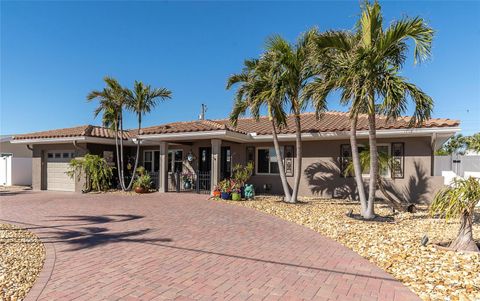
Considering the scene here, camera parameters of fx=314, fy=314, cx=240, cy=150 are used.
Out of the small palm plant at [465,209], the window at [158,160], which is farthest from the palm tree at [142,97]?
the small palm plant at [465,209]

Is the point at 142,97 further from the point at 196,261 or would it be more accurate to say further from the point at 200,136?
the point at 196,261

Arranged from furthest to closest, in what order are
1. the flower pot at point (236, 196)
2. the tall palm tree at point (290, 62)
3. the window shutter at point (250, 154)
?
the window shutter at point (250, 154) → the flower pot at point (236, 196) → the tall palm tree at point (290, 62)

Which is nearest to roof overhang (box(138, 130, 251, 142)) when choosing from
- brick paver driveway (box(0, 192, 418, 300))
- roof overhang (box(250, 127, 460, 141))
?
roof overhang (box(250, 127, 460, 141))

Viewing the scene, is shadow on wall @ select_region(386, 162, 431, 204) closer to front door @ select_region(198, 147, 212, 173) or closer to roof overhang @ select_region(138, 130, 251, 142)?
roof overhang @ select_region(138, 130, 251, 142)

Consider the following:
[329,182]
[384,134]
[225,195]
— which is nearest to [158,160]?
[225,195]

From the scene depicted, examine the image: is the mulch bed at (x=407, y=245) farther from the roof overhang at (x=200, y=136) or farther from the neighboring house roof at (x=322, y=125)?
the roof overhang at (x=200, y=136)

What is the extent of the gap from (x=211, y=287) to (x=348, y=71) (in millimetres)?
6770

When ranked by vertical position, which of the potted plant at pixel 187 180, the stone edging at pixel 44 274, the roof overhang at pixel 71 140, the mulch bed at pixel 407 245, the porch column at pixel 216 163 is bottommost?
the mulch bed at pixel 407 245

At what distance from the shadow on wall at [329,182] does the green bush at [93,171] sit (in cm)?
1115

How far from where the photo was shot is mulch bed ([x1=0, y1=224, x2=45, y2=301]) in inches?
173

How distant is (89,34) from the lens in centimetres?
1471

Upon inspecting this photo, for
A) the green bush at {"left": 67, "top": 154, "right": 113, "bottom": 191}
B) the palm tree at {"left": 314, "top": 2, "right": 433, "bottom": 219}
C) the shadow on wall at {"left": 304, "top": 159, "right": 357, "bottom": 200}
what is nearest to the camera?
the palm tree at {"left": 314, "top": 2, "right": 433, "bottom": 219}

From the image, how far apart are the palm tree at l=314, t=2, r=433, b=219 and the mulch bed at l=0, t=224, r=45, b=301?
7883 mm

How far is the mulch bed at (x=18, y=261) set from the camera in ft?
14.4
